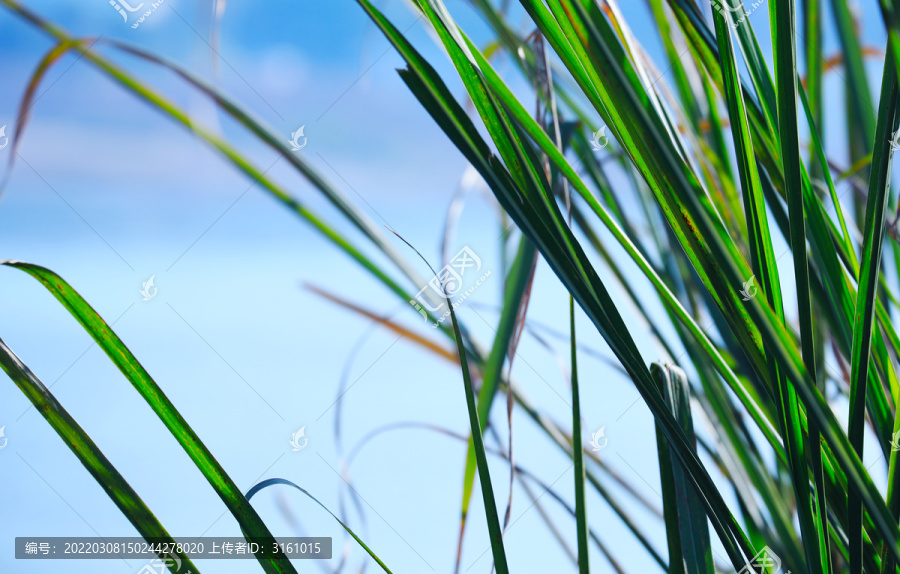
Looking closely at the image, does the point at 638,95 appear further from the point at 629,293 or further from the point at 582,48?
the point at 629,293

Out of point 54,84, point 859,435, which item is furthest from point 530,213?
point 54,84

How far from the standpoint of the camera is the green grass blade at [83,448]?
19 cm

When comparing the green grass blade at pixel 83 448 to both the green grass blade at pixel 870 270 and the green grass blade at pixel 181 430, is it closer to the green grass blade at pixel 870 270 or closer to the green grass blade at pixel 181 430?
the green grass blade at pixel 181 430

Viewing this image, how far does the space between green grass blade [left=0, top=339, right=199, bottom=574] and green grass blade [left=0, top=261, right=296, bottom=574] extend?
3 cm

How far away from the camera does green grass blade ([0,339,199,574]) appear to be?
0.64 feet

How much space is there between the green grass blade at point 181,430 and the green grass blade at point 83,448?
0.09 ft

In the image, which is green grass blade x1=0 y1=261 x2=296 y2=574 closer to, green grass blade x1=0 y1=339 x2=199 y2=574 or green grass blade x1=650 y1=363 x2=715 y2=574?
green grass blade x1=0 y1=339 x2=199 y2=574

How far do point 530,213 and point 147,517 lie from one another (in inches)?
7.6

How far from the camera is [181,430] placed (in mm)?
196

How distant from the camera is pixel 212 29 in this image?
380mm

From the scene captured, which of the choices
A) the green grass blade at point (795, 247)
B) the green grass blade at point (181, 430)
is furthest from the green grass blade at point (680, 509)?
the green grass blade at point (181, 430)

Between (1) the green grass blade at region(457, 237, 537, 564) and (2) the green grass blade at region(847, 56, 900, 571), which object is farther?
(1) the green grass blade at region(457, 237, 537, 564)

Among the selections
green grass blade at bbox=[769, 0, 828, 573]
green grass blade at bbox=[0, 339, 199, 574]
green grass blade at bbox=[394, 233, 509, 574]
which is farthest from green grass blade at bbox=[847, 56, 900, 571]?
green grass blade at bbox=[0, 339, 199, 574]

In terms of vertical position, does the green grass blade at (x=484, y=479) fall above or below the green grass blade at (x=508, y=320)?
below
